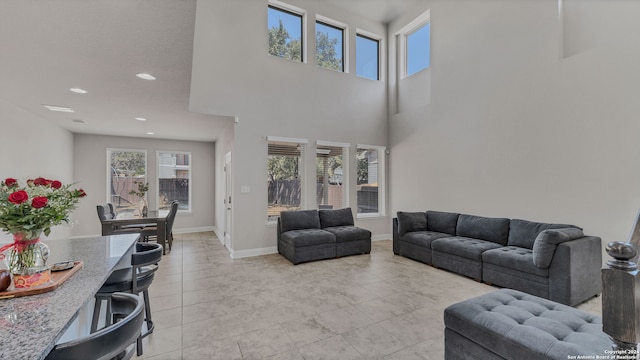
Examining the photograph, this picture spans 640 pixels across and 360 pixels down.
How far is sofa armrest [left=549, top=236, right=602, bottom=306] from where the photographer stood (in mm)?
3018

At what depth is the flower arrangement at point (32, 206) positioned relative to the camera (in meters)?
1.28

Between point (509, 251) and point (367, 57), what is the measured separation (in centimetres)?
528

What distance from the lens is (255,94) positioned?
534cm

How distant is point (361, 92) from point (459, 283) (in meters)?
4.56

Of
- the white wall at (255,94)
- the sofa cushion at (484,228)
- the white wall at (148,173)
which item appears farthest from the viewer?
the white wall at (148,173)

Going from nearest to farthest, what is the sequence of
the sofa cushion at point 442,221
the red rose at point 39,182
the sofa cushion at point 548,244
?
the red rose at point 39,182 → the sofa cushion at point 548,244 → the sofa cushion at point 442,221

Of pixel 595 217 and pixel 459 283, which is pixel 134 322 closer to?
pixel 459 283

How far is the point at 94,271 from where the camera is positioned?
1.64m

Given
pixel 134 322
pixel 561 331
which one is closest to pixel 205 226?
pixel 134 322

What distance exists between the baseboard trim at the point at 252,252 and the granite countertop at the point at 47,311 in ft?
10.7

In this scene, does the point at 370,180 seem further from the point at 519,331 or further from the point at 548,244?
the point at 519,331

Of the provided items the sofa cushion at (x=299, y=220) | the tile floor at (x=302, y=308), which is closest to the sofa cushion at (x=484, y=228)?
the tile floor at (x=302, y=308)

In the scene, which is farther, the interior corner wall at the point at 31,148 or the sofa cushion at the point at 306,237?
the sofa cushion at the point at 306,237

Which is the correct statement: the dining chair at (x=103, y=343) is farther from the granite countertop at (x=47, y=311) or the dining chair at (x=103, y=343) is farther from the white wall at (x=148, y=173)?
the white wall at (x=148, y=173)
